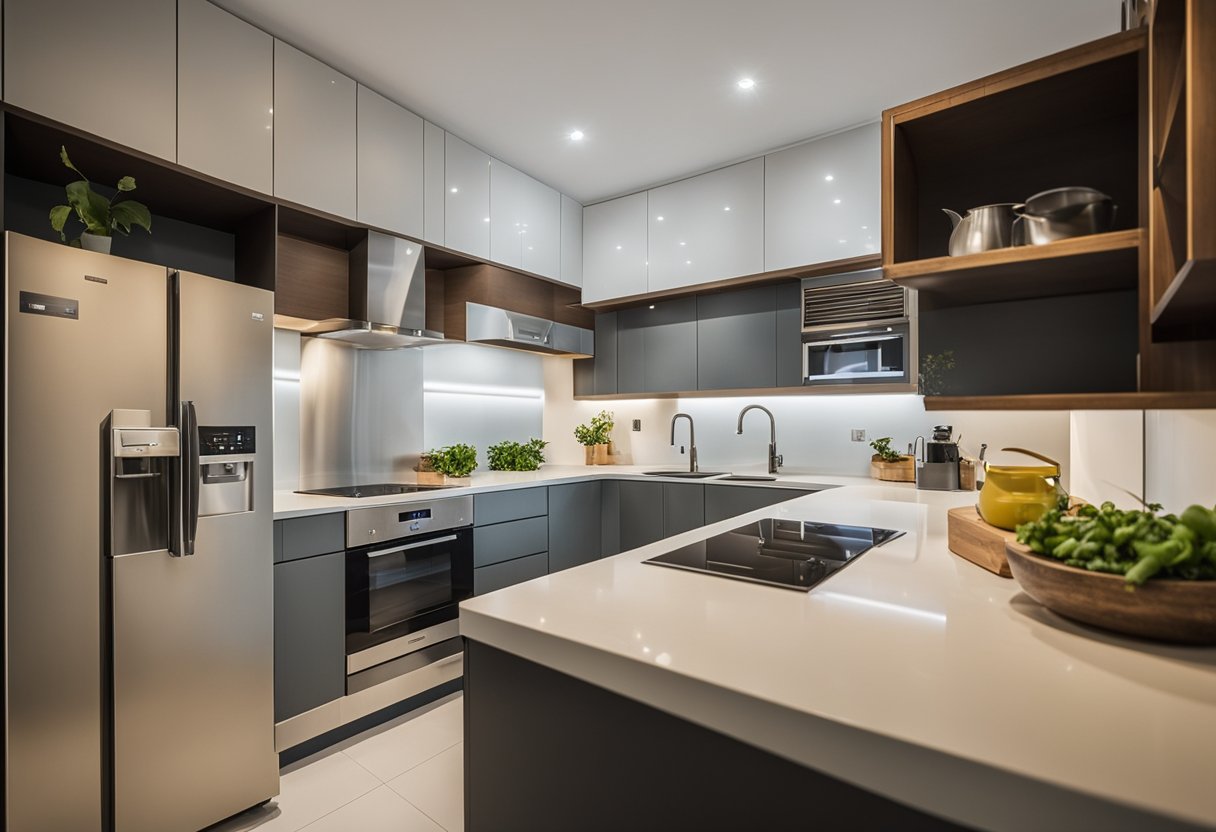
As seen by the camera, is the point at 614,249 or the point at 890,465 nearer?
the point at 890,465

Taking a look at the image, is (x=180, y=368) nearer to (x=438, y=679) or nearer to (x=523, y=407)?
(x=438, y=679)

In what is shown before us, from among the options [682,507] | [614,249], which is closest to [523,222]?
[614,249]

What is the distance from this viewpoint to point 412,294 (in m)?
2.94

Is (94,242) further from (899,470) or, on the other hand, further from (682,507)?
(899,470)

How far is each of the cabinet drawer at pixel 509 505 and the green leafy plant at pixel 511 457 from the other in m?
0.51

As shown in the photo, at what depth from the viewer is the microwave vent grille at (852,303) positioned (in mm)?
3055

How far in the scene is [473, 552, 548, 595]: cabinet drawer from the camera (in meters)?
2.90

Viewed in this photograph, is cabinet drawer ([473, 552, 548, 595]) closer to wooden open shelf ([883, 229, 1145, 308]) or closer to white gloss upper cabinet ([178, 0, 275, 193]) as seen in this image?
white gloss upper cabinet ([178, 0, 275, 193])

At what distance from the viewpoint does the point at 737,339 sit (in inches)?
140

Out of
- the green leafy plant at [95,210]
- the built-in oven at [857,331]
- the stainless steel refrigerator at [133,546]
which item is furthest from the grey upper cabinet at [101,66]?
the built-in oven at [857,331]

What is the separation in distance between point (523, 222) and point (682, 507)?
6.56 feet

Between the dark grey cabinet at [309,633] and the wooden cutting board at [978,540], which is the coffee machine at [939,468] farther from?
the dark grey cabinet at [309,633]

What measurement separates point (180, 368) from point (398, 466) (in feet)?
Result: 5.05

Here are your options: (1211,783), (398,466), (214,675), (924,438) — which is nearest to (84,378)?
(214,675)
